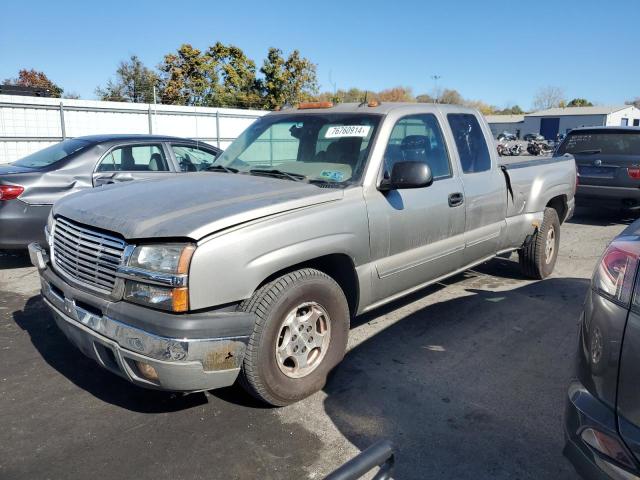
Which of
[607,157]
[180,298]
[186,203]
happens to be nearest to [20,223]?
[186,203]

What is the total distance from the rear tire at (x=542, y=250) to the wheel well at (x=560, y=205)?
0.15 meters

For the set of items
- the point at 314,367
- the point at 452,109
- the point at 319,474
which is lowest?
the point at 319,474

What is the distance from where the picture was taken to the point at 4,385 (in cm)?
360

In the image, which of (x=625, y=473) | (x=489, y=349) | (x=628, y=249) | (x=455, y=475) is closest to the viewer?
(x=625, y=473)

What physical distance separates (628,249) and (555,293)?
388 cm

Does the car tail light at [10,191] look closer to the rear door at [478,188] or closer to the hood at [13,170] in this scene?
the hood at [13,170]

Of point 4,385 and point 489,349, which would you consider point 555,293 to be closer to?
point 489,349

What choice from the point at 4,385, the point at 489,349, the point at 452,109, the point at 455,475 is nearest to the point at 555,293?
the point at 489,349

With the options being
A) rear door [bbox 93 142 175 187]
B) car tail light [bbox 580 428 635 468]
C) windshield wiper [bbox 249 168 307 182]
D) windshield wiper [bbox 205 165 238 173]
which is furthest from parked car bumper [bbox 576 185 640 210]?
car tail light [bbox 580 428 635 468]

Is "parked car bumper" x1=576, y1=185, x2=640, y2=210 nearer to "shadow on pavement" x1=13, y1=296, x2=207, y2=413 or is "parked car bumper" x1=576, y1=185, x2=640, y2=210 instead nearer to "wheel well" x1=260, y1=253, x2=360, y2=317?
"wheel well" x1=260, y1=253, x2=360, y2=317

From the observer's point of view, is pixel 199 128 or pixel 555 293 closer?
pixel 555 293

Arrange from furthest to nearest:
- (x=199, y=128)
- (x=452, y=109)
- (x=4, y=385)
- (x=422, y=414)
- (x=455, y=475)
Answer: (x=199, y=128), (x=452, y=109), (x=4, y=385), (x=422, y=414), (x=455, y=475)

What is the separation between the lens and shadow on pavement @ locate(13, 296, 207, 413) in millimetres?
3377

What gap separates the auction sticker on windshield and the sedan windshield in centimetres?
390
